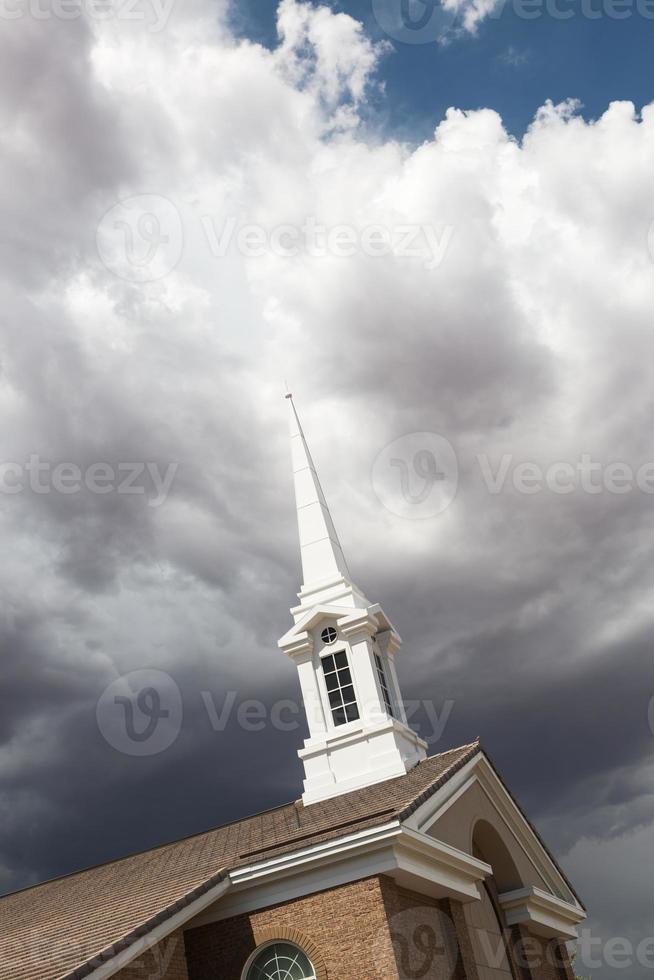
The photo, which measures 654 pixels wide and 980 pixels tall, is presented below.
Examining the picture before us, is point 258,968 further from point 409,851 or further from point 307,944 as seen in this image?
point 409,851

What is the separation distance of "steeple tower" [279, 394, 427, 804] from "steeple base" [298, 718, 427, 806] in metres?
0.02

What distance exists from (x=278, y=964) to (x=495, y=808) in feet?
25.7

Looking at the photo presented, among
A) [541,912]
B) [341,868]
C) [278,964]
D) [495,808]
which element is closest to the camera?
[341,868]

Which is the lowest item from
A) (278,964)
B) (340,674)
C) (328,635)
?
(278,964)

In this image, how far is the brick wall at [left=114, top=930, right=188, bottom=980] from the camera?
12.4 meters

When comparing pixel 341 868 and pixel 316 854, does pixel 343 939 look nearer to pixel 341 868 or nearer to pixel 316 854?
pixel 341 868

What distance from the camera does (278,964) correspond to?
14250 mm

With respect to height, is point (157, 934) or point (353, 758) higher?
point (353, 758)

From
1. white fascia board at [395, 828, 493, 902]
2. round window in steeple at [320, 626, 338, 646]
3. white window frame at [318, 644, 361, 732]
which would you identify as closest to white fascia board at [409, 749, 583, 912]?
white fascia board at [395, 828, 493, 902]

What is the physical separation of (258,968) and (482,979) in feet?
15.0

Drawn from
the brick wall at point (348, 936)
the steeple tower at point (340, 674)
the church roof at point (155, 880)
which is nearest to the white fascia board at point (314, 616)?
the steeple tower at point (340, 674)

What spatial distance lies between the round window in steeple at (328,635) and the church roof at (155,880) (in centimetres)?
389

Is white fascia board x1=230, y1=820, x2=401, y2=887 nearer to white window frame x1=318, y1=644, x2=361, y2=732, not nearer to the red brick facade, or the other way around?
the red brick facade

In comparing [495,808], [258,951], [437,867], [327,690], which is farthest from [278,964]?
[327,690]
